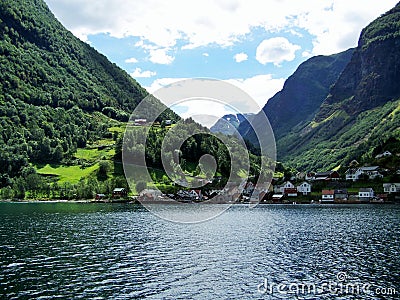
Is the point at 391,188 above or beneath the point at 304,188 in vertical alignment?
above

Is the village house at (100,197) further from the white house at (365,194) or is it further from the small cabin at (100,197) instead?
the white house at (365,194)

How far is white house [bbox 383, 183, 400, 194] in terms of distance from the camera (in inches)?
6142

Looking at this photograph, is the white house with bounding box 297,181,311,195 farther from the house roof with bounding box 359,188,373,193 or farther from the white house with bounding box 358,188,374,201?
the white house with bounding box 358,188,374,201

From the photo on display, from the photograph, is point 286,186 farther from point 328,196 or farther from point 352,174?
point 352,174

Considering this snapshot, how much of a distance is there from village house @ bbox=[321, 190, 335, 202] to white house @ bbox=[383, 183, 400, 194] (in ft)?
63.3

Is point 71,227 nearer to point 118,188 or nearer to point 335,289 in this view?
point 335,289

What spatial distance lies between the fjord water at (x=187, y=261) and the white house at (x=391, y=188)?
304 feet

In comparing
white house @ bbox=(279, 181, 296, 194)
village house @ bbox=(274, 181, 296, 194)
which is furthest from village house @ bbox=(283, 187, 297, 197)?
village house @ bbox=(274, 181, 296, 194)

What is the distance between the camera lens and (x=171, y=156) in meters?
138

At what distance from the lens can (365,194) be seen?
158875 mm

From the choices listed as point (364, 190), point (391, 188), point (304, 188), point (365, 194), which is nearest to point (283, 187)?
point (304, 188)

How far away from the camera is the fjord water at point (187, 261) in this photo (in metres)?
32.9

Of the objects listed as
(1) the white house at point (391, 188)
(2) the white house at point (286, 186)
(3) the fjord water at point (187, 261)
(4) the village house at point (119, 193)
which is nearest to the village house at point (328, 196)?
(1) the white house at point (391, 188)

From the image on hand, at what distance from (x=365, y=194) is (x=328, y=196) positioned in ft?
46.2
